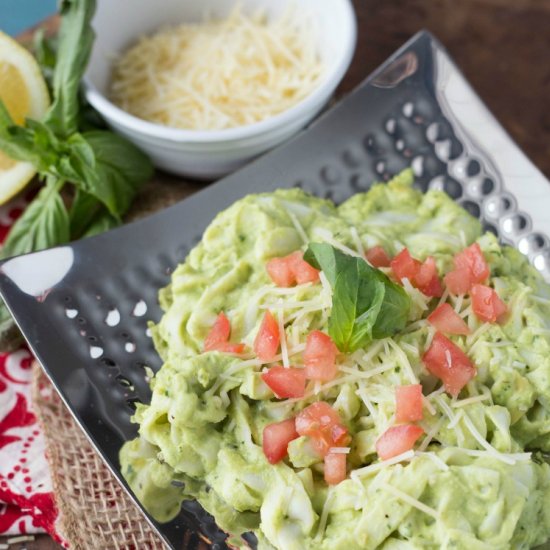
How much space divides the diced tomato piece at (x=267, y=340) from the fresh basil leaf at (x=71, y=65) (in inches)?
53.1

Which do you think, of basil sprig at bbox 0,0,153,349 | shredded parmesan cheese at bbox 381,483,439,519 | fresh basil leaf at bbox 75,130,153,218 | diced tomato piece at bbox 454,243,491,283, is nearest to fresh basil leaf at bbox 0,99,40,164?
basil sprig at bbox 0,0,153,349

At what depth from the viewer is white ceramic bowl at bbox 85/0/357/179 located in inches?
133

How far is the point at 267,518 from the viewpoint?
2242 millimetres

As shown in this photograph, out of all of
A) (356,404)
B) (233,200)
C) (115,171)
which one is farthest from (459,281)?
(115,171)

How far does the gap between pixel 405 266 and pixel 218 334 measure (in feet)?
1.98

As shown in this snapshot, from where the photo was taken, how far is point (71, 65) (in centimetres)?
332

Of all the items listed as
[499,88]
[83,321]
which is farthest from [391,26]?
[83,321]

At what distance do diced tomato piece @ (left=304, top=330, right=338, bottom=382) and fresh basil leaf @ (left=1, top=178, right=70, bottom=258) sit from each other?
52.4 inches

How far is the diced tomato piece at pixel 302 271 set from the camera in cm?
257

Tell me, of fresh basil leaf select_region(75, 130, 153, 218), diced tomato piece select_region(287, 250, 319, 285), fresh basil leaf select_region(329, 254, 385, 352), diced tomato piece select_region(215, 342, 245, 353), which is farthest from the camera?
fresh basil leaf select_region(75, 130, 153, 218)

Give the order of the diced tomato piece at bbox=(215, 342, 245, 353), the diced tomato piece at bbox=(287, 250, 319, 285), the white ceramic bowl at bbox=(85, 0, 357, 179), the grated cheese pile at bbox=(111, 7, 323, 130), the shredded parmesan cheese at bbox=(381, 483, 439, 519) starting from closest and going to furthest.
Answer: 1. the shredded parmesan cheese at bbox=(381, 483, 439, 519)
2. the diced tomato piece at bbox=(215, 342, 245, 353)
3. the diced tomato piece at bbox=(287, 250, 319, 285)
4. the white ceramic bowl at bbox=(85, 0, 357, 179)
5. the grated cheese pile at bbox=(111, 7, 323, 130)

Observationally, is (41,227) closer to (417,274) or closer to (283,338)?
(283,338)

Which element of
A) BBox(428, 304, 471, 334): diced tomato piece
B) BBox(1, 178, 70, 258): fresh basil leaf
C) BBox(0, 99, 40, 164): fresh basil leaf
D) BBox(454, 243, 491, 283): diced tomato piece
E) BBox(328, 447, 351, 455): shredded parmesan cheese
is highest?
BBox(0, 99, 40, 164): fresh basil leaf

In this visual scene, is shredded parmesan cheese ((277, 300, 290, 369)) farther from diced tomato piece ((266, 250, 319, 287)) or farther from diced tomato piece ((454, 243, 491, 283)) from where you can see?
diced tomato piece ((454, 243, 491, 283))
